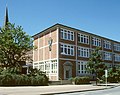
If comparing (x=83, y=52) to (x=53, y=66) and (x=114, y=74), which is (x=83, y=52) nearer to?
(x=53, y=66)

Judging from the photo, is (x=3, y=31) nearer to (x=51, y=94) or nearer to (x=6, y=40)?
(x=6, y=40)

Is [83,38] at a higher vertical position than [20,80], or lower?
higher

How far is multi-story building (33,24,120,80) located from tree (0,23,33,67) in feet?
26.1

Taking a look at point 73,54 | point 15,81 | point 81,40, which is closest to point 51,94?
point 15,81

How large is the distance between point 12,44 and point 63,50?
41.9 feet

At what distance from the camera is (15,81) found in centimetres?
3409

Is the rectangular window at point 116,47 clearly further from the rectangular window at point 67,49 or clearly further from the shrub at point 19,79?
the shrub at point 19,79

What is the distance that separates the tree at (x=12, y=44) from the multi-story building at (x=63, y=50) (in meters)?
7.95

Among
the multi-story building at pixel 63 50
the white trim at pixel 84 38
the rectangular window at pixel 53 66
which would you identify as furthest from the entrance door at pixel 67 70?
the white trim at pixel 84 38

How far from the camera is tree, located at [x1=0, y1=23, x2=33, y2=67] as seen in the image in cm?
3872

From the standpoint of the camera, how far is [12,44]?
3838 cm

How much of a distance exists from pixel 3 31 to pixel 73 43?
1650cm

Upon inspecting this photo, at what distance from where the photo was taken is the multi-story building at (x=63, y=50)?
155 ft

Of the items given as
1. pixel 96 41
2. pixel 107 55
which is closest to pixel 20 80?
pixel 96 41
